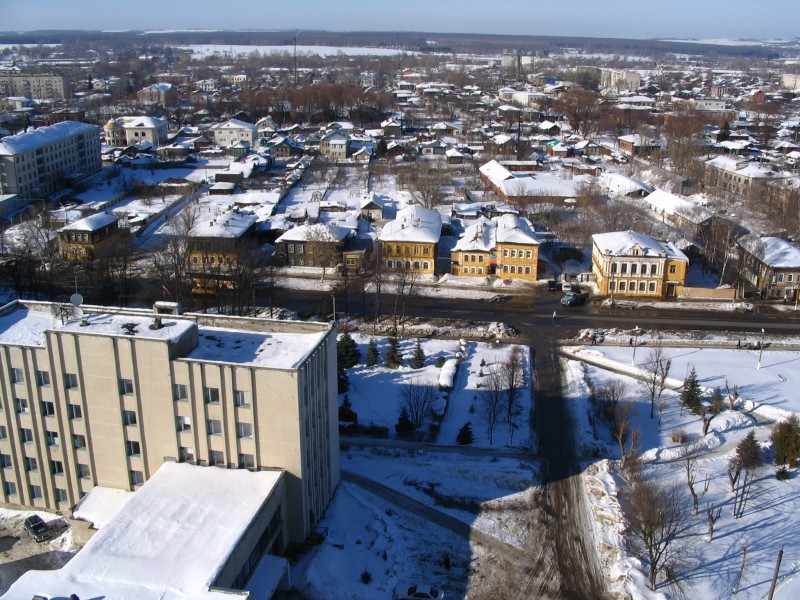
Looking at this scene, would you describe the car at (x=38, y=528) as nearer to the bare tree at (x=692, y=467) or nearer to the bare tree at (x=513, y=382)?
the bare tree at (x=513, y=382)

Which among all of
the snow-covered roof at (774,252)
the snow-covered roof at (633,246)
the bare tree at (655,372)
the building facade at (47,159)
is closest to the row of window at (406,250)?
the snow-covered roof at (633,246)

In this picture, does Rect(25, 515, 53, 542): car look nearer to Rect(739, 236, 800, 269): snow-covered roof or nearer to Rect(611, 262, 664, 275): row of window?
Rect(611, 262, 664, 275): row of window

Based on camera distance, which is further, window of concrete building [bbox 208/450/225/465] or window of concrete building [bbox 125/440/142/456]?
window of concrete building [bbox 125/440/142/456]

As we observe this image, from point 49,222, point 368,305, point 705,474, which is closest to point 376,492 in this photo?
point 705,474

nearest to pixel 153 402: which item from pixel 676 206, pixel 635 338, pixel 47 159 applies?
pixel 635 338

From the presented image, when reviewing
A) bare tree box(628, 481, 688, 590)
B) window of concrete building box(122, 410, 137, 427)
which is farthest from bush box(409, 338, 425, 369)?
window of concrete building box(122, 410, 137, 427)

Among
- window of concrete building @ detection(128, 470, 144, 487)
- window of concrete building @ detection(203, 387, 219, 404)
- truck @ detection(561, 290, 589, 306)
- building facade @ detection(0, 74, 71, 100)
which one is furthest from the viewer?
building facade @ detection(0, 74, 71, 100)

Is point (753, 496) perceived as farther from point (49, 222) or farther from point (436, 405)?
point (49, 222)
